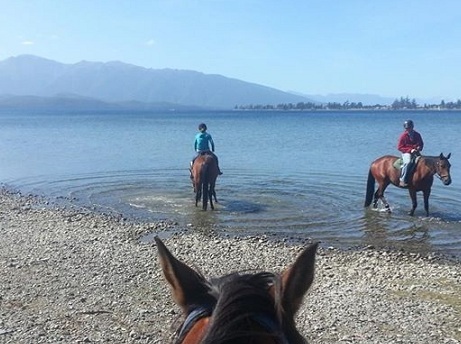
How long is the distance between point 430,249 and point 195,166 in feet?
25.8

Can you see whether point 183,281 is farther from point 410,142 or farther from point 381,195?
point 381,195

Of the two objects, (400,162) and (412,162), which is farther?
(400,162)

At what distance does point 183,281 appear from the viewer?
218 cm

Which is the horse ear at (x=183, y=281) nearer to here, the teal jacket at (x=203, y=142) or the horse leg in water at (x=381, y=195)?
the teal jacket at (x=203, y=142)

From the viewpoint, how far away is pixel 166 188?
76.0ft

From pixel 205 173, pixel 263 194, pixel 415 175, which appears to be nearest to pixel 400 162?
pixel 415 175

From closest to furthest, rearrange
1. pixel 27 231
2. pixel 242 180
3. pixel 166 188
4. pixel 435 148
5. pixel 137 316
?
pixel 137 316 → pixel 27 231 → pixel 166 188 → pixel 242 180 → pixel 435 148

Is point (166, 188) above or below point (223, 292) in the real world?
below

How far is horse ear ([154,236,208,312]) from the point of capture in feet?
7.07

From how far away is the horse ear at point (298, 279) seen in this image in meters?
2.02

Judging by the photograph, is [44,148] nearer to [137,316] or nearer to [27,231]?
[27,231]

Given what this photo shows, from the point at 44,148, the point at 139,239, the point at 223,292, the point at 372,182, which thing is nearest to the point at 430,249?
the point at 372,182

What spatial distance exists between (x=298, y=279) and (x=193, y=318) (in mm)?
425

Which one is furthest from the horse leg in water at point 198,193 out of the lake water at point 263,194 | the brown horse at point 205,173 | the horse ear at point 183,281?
the horse ear at point 183,281
